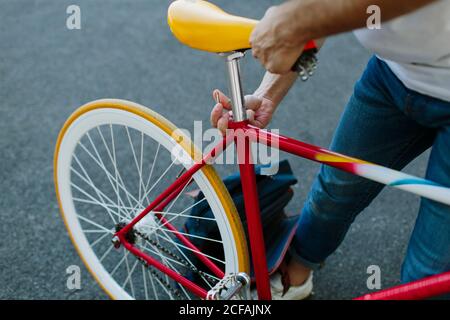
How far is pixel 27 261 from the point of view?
4.44 ft

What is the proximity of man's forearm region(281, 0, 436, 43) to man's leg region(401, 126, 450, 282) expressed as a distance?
247 millimetres

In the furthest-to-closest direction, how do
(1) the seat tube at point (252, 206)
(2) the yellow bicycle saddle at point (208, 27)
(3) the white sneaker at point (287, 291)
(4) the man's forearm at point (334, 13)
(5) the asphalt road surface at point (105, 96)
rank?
(5) the asphalt road surface at point (105, 96), (3) the white sneaker at point (287, 291), (1) the seat tube at point (252, 206), (2) the yellow bicycle saddle at point (208, 27), (4) the man's forearm at point (334, 13)

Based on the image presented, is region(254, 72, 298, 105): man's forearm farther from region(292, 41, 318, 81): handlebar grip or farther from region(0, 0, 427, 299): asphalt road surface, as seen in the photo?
region(0, 0, 427, 299): asphalt road surface

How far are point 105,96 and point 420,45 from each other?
4.76 feet

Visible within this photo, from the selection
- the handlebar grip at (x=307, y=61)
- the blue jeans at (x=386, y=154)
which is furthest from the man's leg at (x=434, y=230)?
the handlebar grip at (x=307, y=61)

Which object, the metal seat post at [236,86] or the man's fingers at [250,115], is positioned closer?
the metal seat post at [236,86]

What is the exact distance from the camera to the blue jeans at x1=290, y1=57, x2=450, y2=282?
2.56 feet

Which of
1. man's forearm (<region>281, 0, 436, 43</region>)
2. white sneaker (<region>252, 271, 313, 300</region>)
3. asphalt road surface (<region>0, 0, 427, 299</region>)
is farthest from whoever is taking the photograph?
asphalt road surface (<region>0, 0, 427, 299</region>)

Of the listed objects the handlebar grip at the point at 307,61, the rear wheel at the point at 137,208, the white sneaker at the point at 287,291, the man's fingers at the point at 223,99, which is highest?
the handlebar grip at the point at 307,61

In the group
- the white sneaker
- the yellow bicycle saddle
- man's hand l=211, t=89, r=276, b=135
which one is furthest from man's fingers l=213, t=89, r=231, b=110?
the white sneaker

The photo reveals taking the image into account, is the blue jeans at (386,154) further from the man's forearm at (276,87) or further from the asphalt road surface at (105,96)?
the asphalt road surface at (105,96)

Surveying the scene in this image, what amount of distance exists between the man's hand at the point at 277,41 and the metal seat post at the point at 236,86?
101 mm

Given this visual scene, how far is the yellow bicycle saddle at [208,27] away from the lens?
2.35 ft

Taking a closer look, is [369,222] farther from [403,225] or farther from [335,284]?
[335,284]
